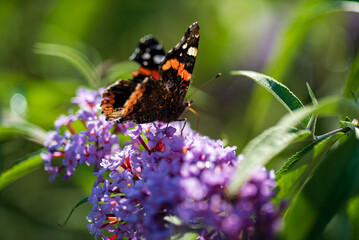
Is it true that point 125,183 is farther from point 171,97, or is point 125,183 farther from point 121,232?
point 171,97

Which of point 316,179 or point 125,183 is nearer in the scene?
point 316,179


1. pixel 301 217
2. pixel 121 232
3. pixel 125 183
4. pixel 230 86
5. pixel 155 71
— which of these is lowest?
pixel 230 86

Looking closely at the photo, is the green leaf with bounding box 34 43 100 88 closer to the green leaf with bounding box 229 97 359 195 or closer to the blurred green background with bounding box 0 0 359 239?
the blurred green background with bounding box 0 0 359 239

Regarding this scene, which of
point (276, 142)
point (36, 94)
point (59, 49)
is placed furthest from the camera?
point (36, 94)

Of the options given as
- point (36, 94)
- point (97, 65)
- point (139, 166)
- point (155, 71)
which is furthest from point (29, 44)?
point (139, 166)

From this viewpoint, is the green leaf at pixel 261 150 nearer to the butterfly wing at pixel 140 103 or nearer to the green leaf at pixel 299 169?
the green leaf at pixel 299 169

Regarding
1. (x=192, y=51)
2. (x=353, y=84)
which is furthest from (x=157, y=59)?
(x=353, y=84)

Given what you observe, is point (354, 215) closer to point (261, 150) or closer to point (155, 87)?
point (261, 150)
